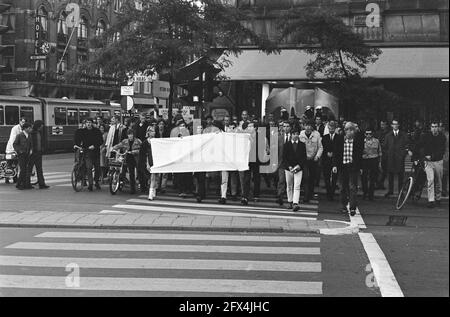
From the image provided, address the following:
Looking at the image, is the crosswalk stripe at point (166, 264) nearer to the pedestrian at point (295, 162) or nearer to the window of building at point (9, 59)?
the pedestrian at point (295, 162)

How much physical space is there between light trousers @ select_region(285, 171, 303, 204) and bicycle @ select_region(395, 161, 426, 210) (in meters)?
2.31

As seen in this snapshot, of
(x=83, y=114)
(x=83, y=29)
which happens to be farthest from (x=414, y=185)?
(x=83, y=29)

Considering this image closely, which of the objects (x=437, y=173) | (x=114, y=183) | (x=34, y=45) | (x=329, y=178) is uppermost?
(x=34, y=45)

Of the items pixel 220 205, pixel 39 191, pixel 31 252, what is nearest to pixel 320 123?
pixel 220 205

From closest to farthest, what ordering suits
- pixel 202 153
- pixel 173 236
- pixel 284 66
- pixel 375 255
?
1. pixel 375 255
2. pixel 173 236
3. pixel 202 153
4. pixel 284 66

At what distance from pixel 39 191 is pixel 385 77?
35.2ft

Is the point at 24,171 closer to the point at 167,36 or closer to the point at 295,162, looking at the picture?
the point at 167,36

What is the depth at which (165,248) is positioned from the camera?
767 centimetres

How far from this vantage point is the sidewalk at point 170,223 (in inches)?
370

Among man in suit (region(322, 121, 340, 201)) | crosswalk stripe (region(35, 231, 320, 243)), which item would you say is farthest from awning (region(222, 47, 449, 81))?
crosswalk stripe (region(35, 231, 320, 243))

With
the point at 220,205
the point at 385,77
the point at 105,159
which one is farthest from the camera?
the point at 385,77

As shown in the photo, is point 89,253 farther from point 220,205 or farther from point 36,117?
point 36,117

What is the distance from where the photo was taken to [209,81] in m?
13.6

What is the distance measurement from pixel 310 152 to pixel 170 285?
8.14 m
